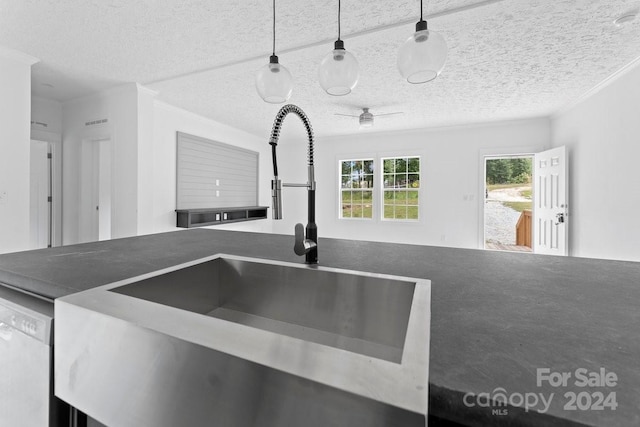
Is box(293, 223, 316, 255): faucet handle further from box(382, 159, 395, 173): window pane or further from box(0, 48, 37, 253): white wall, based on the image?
box(382, 159, 395, 173): window pane

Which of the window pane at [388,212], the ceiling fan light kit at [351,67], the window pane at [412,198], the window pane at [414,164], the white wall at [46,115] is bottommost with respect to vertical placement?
the window pane at [388,212]

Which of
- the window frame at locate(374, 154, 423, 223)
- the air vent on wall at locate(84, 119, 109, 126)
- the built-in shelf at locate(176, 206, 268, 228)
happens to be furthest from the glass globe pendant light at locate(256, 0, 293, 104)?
the window frame at locate(374, 154, 423, 223)

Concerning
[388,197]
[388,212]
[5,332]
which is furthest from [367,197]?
[5,332]

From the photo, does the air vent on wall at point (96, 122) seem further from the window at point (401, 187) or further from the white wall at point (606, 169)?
the white wall at point (606, 169)

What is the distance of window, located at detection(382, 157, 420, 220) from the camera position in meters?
5.59

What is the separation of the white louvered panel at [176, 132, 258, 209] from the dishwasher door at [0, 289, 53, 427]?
3.62 metres

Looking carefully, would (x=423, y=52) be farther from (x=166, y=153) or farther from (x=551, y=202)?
(x=551, y=202)

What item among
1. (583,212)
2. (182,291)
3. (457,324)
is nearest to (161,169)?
(182,291)

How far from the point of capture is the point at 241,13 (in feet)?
6.72

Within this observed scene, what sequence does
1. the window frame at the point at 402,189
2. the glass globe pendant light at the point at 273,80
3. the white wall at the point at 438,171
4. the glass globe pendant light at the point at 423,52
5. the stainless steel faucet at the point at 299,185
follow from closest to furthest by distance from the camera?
the stainless steel faucet at the point at 299,185
the glass globe pendant light at the point at 423,52
the glass globe pendant light at the point at 273,80
the white wall at the point at 438,171
the window frame at the point at 402,189

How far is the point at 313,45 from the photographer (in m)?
2.47

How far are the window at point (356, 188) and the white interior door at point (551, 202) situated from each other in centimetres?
278

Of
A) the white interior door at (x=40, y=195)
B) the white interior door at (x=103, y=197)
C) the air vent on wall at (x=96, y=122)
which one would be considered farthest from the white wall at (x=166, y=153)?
the white interior door at (x=40, y=195)

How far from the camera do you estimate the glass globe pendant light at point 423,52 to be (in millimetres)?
1093
